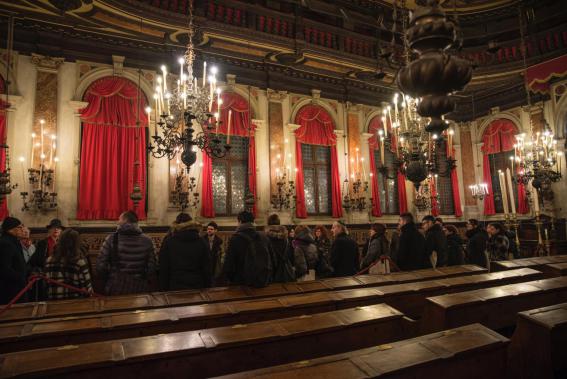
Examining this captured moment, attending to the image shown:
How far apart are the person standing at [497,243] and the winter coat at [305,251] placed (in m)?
3.00

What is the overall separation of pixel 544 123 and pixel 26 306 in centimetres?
1136

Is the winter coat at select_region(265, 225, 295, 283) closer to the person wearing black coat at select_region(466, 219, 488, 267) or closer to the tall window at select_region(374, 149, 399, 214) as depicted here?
the person wearing black coat at select_region(466, 219, 488, 267)

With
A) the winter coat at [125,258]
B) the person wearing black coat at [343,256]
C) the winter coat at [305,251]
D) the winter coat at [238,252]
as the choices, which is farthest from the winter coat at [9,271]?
the person wearing black coat at [343,256]

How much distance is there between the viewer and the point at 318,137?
9461 millimetres

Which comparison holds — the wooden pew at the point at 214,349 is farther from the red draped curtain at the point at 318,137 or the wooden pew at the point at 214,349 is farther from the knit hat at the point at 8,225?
the red draped curtain at the point at 318,137

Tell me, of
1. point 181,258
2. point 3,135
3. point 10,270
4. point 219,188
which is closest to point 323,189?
point 219,188

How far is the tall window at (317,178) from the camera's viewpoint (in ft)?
30.8

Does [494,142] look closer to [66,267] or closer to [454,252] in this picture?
[454,252]

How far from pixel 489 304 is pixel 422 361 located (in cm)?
136

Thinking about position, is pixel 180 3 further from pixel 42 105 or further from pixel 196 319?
Result: pixel 196 319

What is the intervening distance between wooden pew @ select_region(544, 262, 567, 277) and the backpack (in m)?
3.23

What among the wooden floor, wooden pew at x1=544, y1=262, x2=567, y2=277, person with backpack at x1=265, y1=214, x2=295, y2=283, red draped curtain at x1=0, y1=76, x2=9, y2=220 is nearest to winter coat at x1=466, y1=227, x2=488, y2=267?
wooden pew at x1=544, y1=262, x2=567, y2=277

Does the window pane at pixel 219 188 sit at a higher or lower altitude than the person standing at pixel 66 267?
higher

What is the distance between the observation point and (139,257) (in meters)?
3.26
